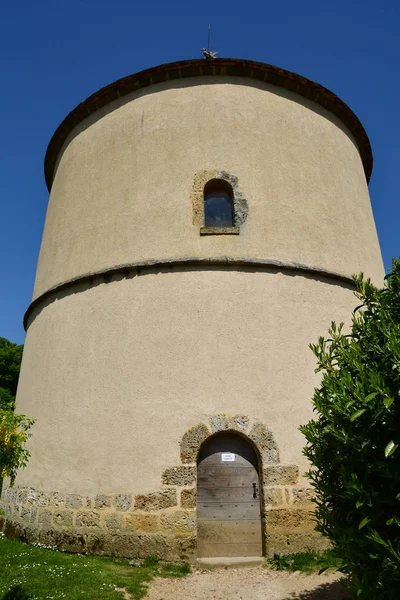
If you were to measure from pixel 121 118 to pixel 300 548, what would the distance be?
7987 mm

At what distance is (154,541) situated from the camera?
230 inches

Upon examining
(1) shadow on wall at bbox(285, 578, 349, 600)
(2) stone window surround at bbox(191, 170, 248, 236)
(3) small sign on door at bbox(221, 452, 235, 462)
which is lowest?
(1) shadow on wall at bbox(285, 578, 349, 600)

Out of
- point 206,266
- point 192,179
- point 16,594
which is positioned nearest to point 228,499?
point 16,594

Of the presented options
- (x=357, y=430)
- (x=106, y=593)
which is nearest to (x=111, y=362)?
(x=106, y=593)

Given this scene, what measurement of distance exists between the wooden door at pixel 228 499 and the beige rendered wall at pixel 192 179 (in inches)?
118

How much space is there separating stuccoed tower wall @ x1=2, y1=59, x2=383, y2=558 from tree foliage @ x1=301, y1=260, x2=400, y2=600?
287 centimetres

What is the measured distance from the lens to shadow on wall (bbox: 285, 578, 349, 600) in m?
4.78

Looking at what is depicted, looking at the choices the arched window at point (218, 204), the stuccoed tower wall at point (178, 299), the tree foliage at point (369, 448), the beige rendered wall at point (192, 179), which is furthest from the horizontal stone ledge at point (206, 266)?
the tree foliage at point (369, 448)

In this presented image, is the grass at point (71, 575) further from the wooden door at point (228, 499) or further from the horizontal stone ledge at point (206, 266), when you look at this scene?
the horizontal stone ledge at point (206, 266)

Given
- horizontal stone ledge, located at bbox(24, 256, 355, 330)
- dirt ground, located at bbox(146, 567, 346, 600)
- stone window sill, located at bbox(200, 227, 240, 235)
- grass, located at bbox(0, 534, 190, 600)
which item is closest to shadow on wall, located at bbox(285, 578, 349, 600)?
dirt ground, located at bbox(146, 567, 346, 600)

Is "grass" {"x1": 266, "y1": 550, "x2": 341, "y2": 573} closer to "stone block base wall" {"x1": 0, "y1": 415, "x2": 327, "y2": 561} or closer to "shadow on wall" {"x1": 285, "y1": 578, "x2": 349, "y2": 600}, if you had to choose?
"stone block base wall" {"x1": 0, "y1": 415, "x2": 327, "y2": 561}

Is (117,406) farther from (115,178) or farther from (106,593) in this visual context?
(115,178)

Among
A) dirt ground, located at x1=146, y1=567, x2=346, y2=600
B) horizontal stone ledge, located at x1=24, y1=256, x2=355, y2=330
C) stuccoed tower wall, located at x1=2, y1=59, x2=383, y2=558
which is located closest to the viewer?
dirt ground, located at x1=146, y1=567, x2=346, y2=600

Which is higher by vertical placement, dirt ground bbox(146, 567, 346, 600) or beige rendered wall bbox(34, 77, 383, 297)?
beige rendered wall bbox(34, 77, 383, 297)
